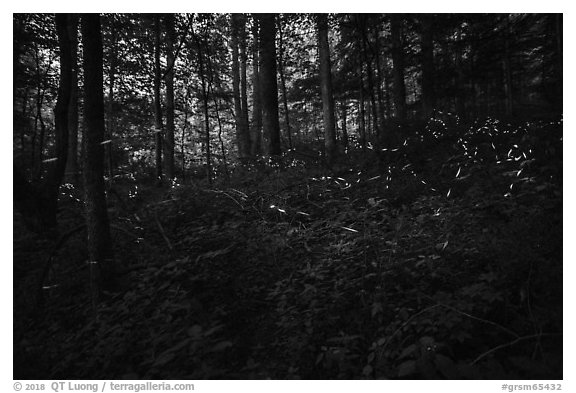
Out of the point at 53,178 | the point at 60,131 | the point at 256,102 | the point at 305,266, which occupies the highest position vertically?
the point at 256,102

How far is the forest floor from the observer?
2.34 metres

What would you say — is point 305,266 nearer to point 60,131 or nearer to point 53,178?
point 53,178

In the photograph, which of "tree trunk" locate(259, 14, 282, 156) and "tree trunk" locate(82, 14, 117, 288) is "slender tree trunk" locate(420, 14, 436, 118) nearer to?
"tree trunk" locate(259, 14, 282, 156)

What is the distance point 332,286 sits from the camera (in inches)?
128

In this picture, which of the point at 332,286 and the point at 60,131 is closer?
the point at 332,286

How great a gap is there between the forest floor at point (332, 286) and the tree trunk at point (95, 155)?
0.30m

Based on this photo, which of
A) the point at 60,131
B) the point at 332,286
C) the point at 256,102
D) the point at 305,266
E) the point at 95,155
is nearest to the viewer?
the point at 332,286

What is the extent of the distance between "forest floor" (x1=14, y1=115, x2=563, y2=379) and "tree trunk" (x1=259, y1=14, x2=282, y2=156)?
364 cm

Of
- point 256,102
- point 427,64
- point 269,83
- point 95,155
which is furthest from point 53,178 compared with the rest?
point 427,64

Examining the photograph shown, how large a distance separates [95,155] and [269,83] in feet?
20.8

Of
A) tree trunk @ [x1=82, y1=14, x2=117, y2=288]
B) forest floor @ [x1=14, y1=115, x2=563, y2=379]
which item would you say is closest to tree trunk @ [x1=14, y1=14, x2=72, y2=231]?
forest floor @ [x1=14, y1=115, x2=563, y2=379]

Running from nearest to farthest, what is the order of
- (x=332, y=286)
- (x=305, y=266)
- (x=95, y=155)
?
(x=332, y=286) → (x=95, y=155) → (x=305, y=266)
